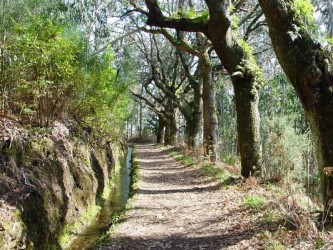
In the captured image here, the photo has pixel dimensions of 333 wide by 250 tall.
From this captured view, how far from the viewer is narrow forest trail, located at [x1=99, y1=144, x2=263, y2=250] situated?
19.7ft

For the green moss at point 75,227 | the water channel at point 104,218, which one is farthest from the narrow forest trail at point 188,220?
the green moss at point 75,227

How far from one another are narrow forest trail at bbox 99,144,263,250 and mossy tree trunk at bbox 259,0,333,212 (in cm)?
152

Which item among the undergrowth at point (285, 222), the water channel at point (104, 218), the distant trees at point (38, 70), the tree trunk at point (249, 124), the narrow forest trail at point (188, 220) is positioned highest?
the distant trees at point (38, 70)

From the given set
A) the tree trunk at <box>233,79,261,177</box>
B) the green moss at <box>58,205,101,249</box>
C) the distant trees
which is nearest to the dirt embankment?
the green moss at <box>58,205,101,249</box>

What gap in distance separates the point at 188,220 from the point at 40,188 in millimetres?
2864

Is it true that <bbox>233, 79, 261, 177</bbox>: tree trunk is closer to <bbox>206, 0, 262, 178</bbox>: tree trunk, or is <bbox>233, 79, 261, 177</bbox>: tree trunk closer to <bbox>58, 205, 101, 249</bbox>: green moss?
<bbox>206, 0, 262, 178</bbox>: tree trunk

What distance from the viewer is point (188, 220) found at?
7.38 meters

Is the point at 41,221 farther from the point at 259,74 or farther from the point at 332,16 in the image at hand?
the point at 332,16

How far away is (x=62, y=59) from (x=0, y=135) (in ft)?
9.15

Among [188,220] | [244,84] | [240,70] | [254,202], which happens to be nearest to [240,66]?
[240,70]

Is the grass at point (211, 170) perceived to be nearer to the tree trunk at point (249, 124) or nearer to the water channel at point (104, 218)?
the tree trunk at point (249, 124)

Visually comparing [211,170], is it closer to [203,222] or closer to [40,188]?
[203,222]

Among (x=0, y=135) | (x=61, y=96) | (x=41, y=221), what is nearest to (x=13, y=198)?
(x=41, y=221)

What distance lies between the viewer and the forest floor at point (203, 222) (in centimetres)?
Answer: 549
